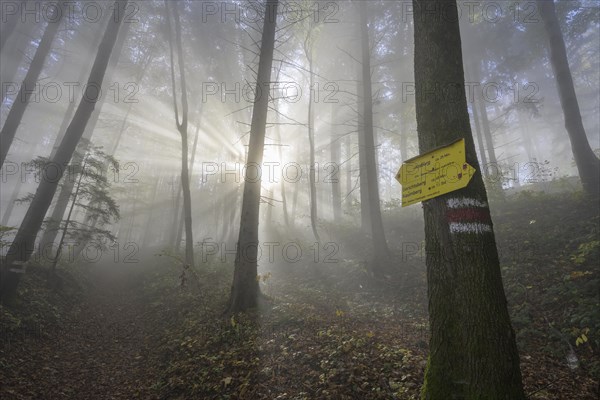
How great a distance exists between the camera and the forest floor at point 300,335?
15.8 feet

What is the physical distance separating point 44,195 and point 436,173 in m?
10.5

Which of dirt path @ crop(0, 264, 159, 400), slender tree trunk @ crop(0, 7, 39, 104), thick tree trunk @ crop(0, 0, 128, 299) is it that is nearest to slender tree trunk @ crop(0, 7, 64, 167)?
slender tree trunk @ crop(0, 7, 39, 104)

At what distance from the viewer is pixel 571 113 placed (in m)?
11.9

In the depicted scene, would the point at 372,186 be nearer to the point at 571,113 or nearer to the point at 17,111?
the point at 571,113

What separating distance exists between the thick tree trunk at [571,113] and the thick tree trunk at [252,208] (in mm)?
11023

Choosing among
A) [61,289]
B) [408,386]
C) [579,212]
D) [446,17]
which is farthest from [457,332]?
[61,289]

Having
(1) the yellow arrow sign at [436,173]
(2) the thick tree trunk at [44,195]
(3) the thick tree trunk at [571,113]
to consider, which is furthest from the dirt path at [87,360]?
(3) the thick tree trunk at [571,113]

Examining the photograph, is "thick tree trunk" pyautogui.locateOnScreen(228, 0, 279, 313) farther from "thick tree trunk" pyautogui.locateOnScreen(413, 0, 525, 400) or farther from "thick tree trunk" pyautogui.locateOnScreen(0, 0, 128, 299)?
"thick tree trunk" pyautogui.locateOnScreen(413, 0, 525, 400)

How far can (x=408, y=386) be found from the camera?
428 centimetres

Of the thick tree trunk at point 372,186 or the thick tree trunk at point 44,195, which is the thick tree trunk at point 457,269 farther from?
the thick tree trunk at point 44,195

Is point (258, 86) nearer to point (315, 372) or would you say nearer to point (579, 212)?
point (315, 372)

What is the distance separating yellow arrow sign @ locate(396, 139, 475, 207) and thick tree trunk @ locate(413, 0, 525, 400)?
78mm

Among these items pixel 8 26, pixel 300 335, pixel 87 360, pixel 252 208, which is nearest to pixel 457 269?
pixel 300 335

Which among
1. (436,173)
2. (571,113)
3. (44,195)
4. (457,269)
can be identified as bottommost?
(457,269)
